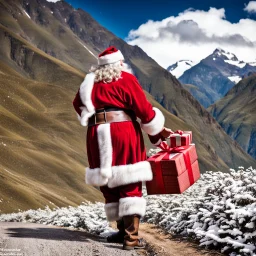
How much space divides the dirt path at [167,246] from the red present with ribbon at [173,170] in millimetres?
794

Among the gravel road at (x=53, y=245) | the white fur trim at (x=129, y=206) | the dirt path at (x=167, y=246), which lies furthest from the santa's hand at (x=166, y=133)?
the gravel road at (x=53, y=245)

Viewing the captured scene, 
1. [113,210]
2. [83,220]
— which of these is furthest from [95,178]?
[83,220]

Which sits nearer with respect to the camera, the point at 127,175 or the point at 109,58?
the point at 127,175

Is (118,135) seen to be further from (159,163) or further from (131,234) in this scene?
(131,234)

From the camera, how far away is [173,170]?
20.8ft

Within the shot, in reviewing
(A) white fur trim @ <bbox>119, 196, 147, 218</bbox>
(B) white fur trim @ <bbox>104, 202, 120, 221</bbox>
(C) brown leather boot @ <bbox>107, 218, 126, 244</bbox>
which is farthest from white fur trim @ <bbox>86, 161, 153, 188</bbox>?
(C) brown leather boot @ <bbox>107, 218, 126, 244</bbox>

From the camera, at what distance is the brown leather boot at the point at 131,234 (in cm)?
659

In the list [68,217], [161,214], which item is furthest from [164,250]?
[68,217]

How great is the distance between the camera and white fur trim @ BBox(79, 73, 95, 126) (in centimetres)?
682

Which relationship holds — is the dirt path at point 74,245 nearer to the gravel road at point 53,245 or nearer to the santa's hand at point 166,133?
the gravel road at point 53,245

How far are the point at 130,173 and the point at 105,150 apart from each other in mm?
478

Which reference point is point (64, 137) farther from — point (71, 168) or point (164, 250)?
point (164, 250)

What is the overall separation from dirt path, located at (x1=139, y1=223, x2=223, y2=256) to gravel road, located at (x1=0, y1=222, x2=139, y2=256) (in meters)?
0.37

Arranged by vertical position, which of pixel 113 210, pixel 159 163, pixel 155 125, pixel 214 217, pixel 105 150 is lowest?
pixel 214 217
